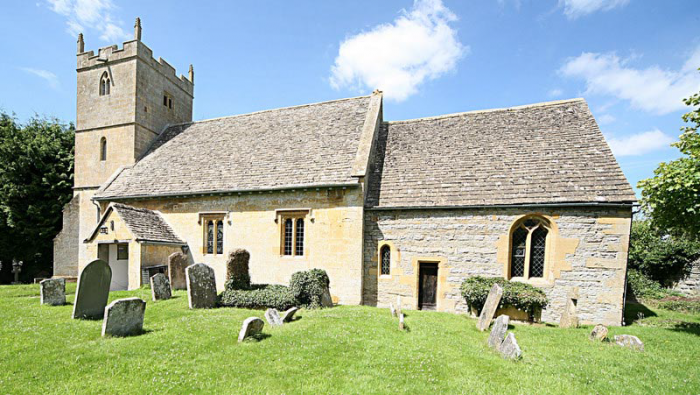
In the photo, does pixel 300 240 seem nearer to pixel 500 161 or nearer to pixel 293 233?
pixel 293 233

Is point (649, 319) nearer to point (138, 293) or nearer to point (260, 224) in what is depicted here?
point (260, 224)

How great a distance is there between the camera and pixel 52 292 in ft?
36.4

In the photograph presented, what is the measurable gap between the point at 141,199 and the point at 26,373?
45.1ft

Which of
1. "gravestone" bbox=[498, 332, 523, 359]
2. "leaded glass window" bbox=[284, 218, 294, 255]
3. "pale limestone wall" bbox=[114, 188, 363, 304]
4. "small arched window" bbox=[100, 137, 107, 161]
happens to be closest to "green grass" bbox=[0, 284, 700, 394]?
"gravestone" bbox=[498, 332, 523, 359]

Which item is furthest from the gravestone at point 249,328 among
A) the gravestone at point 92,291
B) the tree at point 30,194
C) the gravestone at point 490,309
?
the tree at point 30,194

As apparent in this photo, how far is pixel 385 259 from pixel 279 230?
206 inches

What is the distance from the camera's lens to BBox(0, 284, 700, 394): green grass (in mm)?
5621

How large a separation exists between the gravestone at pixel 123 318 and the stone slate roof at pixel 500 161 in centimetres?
943

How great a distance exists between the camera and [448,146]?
→ 1599 centimetres

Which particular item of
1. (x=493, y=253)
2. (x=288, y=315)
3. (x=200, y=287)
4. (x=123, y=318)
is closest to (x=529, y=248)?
(x=493, y=253)

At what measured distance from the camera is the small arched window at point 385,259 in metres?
14.2

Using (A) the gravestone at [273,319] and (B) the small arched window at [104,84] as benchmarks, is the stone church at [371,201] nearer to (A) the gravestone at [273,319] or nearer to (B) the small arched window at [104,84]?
(B) the small arched window at [104,84]

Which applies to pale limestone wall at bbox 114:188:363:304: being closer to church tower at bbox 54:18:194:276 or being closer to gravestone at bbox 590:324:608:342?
church tower at bbox 54:18:194:276

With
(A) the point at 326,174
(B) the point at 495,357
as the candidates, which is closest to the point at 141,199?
(A) the point at 326,174
